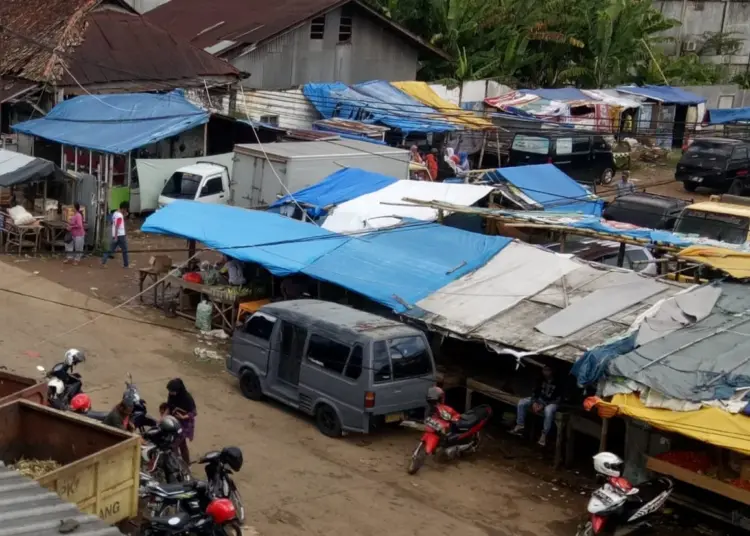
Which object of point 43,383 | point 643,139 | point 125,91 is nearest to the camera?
point 43,383

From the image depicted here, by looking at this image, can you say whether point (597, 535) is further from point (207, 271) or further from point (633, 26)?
point (633, 26)

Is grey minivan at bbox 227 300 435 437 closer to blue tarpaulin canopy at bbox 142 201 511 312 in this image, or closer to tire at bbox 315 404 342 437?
tire at bbox 315 404 342 437

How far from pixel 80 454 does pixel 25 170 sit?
1440 centimetres

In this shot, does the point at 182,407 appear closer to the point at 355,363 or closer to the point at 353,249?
the point at 355,363

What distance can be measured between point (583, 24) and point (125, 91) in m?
18.9

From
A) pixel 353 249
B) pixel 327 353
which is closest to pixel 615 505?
pixel 327 353

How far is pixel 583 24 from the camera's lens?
39031mm

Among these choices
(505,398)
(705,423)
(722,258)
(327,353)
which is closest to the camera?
(705,423)

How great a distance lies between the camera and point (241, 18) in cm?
3353

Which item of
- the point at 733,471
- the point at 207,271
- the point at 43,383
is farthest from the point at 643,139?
the point at 43,383

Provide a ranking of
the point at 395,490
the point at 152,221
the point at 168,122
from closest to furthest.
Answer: the point at 395,490 < the point at 152,221 < the point at 168,122

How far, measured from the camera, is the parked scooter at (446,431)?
12914 millimetres

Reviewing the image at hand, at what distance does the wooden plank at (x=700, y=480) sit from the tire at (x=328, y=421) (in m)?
4.10

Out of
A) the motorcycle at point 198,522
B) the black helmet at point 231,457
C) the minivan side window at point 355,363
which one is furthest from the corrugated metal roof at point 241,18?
the motorcycle at point 198,522
